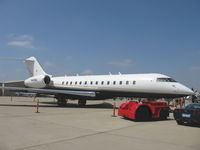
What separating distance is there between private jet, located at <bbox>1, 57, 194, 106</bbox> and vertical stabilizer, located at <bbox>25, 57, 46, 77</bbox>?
2.32 meters

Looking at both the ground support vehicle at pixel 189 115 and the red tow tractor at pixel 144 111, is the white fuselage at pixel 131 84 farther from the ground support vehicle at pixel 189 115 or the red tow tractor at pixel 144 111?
the ground support vehicle at pixel 189 115

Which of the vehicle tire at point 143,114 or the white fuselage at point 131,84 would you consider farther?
the white fuselage at point 131,84

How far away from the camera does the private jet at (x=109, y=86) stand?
1759 centimetres

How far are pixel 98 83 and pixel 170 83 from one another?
6883mm

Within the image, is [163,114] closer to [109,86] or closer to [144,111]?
[144,111]

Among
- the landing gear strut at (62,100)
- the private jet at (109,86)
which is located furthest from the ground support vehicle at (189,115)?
the landing gear strut at (62,100)

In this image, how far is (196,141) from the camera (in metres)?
7.20

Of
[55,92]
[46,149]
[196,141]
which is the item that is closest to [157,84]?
[55,92]

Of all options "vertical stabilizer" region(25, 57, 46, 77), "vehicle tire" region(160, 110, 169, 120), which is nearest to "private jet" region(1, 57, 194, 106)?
"vertical stabilizer" region(25, 57, 46, 77)

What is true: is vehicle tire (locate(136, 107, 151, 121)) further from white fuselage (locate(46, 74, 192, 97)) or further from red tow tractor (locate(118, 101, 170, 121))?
white fuselage (locate(46, 74, 192, 97))

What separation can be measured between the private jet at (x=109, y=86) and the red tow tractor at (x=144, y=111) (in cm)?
463

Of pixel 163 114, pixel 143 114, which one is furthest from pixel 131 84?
pixel 143 114

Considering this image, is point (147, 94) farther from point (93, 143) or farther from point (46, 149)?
point (46, 149)

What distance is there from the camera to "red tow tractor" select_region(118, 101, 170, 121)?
39.5 feet
